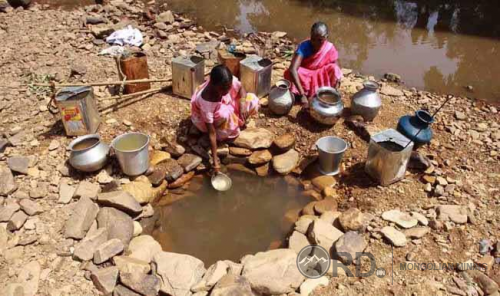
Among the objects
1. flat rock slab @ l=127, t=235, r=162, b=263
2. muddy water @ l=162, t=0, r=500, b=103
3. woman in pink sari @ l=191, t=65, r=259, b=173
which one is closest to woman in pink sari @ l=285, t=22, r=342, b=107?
woman in pink sari @ l=191, t=65, r=259, b=173

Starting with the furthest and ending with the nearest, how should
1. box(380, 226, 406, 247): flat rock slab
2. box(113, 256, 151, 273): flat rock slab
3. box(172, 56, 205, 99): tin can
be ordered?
box(172, 56, 205, 99): tin can → box(380, 226, 406, 247): flat rock slab → box(113, 256, 151, 273): flat rock slab

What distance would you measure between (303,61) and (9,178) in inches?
135

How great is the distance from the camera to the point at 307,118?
4.55m

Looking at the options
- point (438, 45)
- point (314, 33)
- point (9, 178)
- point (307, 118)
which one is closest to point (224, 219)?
point (307, 118)

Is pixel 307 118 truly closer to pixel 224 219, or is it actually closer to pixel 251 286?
pixel 224 219

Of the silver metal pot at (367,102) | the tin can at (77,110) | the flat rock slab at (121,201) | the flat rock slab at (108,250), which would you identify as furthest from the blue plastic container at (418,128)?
the tin can at (77,110)

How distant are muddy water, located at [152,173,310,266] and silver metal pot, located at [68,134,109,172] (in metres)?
0.73

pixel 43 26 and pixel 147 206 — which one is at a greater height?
pixel 43 26

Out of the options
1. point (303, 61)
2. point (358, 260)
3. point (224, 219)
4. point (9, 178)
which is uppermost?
point (303, 61)

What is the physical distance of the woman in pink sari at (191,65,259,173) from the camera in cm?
360

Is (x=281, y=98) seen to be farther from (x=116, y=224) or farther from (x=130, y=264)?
(x=130, y=264)

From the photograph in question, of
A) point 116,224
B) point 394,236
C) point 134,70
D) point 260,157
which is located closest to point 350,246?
point 394,236

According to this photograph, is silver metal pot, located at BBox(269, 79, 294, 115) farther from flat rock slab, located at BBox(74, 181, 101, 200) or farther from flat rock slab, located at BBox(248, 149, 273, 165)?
flat rock slab, located at BBox(74, 181, 101, 200)

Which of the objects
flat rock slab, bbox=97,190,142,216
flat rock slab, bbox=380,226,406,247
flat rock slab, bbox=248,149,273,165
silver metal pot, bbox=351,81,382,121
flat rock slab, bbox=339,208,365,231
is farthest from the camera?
silver metal pot, bbox=351,81,382,121
